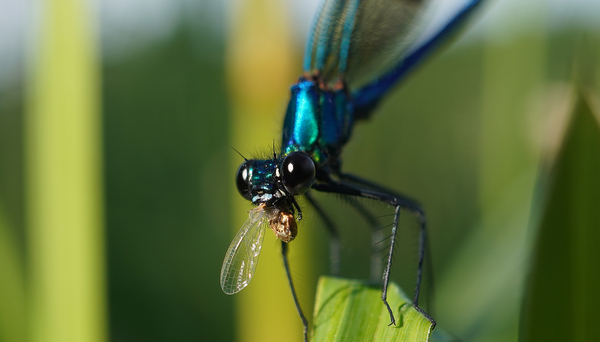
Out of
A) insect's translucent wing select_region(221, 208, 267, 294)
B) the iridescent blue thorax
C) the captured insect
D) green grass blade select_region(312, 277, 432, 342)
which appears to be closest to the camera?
green grass blade select_region(312, 277, 432, 342)

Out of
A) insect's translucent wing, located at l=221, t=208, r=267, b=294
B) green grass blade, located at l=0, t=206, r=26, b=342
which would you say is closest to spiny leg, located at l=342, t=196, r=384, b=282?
insect's translucent wing, located at l=221, t=208, r=267, b=294

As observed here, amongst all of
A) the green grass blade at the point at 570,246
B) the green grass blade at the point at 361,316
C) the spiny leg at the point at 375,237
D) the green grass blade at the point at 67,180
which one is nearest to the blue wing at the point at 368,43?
the spiny leg at the point at 375,237

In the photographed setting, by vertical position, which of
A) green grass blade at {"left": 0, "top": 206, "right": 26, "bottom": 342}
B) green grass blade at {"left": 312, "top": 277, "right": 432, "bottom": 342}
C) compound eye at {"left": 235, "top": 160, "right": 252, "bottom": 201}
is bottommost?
green grass blade at {"left": 0, "top": 206, "right": 26, "bottom": 342}

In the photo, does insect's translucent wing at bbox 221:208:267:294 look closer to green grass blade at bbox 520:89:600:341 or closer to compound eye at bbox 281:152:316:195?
compound eye at bbox 281:152:316:195

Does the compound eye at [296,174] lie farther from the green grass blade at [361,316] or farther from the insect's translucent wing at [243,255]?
the green grass blade at [361,316]

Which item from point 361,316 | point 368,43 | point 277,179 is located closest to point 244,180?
point 277,179

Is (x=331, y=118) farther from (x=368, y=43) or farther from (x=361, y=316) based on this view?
(x=361, y=316)
